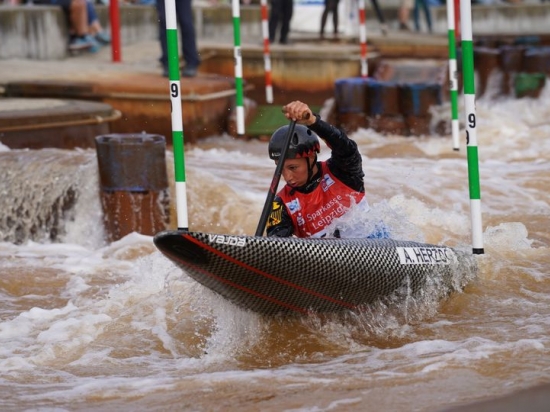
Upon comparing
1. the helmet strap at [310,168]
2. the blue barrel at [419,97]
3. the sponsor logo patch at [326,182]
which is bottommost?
the blue barrel at [419,97]

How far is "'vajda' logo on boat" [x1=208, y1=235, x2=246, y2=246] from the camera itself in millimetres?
4684

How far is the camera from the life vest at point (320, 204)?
5570 millimetres

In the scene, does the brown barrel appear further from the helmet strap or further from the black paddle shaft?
the black paddle shaft

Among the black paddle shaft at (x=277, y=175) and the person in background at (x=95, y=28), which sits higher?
the person in background at (x=95, y=28)

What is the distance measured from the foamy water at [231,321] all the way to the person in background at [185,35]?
78.0 inches

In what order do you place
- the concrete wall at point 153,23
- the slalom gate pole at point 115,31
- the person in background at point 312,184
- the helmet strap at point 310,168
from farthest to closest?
the concrete wall at point 153,23, the slalom gate pole at point 115,31, the helmet strap at point 310,168, the person in background at point 312,184

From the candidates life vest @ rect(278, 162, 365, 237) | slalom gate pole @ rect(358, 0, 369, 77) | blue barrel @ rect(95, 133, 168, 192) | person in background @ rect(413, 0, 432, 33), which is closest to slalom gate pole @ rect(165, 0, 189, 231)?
life vest @ rect(278, 162, 365, 237)

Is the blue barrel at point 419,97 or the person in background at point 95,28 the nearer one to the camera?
the blue barrel at point 419,97

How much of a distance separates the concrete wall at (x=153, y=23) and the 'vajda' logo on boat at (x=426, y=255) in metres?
8.27

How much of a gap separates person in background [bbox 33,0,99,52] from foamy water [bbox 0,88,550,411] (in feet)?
15.7

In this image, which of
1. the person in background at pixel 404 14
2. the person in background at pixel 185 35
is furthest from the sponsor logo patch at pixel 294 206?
the person in background at pixel 404 14

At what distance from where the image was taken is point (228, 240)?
473 centimetres

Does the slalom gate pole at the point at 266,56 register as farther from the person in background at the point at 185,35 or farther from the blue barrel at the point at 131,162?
the blue barrel at the point at 131,162

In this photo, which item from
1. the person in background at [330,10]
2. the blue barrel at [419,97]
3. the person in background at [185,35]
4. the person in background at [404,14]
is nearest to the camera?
the person in background at [185,35]
